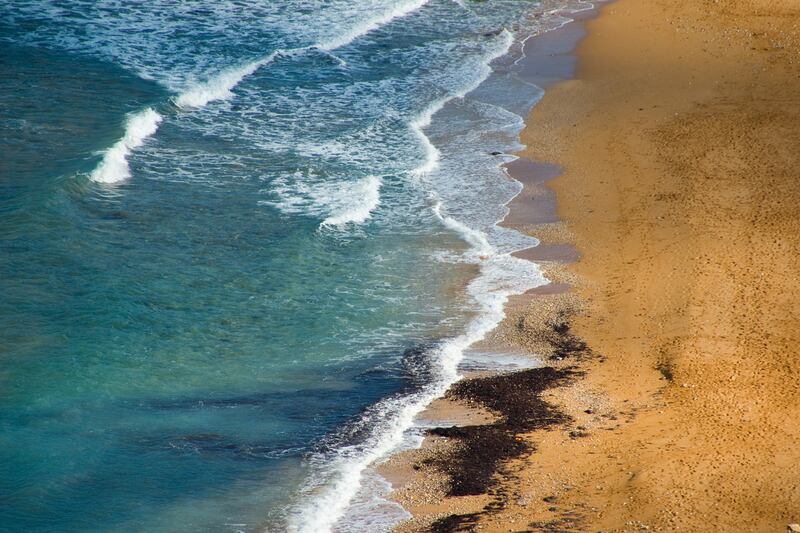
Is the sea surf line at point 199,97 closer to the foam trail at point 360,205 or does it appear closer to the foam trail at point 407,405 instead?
the foam trail at point 360,205

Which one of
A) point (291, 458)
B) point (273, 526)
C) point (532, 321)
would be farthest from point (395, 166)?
point (273, 526)

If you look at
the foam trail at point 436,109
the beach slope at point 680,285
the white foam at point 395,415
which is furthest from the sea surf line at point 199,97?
the beach slope at point 680,285

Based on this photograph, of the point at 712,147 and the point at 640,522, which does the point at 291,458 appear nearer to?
the point at 640,522

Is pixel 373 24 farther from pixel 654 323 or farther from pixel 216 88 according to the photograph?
pixel 654 323

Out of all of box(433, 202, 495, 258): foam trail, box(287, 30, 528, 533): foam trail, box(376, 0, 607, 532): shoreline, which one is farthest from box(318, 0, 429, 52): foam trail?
box(376, 0, 607, 532): shoreline

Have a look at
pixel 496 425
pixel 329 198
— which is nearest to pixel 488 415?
pixel 496 425
